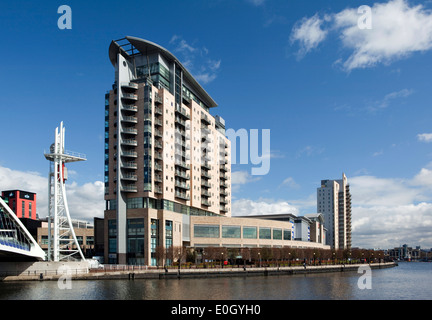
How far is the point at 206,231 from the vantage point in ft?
462

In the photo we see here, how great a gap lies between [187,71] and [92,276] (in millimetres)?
72881

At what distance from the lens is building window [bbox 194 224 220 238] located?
457ft

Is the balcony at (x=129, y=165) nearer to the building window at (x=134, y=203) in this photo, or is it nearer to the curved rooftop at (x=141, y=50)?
the building window at (x=134, y=203)

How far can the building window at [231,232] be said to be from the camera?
474 ft

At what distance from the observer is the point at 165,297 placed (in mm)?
61312

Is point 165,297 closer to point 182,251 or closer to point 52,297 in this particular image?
point 52,297

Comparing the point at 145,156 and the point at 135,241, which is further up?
the point at 145,156

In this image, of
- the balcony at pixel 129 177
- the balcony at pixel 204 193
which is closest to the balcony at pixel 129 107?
the balcony at pixel 129 177

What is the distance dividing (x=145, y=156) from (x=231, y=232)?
41.1 metres

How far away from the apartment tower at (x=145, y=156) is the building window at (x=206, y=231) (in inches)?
118

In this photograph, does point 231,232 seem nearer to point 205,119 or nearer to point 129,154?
point 205,119

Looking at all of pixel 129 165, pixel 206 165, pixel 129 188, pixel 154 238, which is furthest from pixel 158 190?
pixel 206 165
